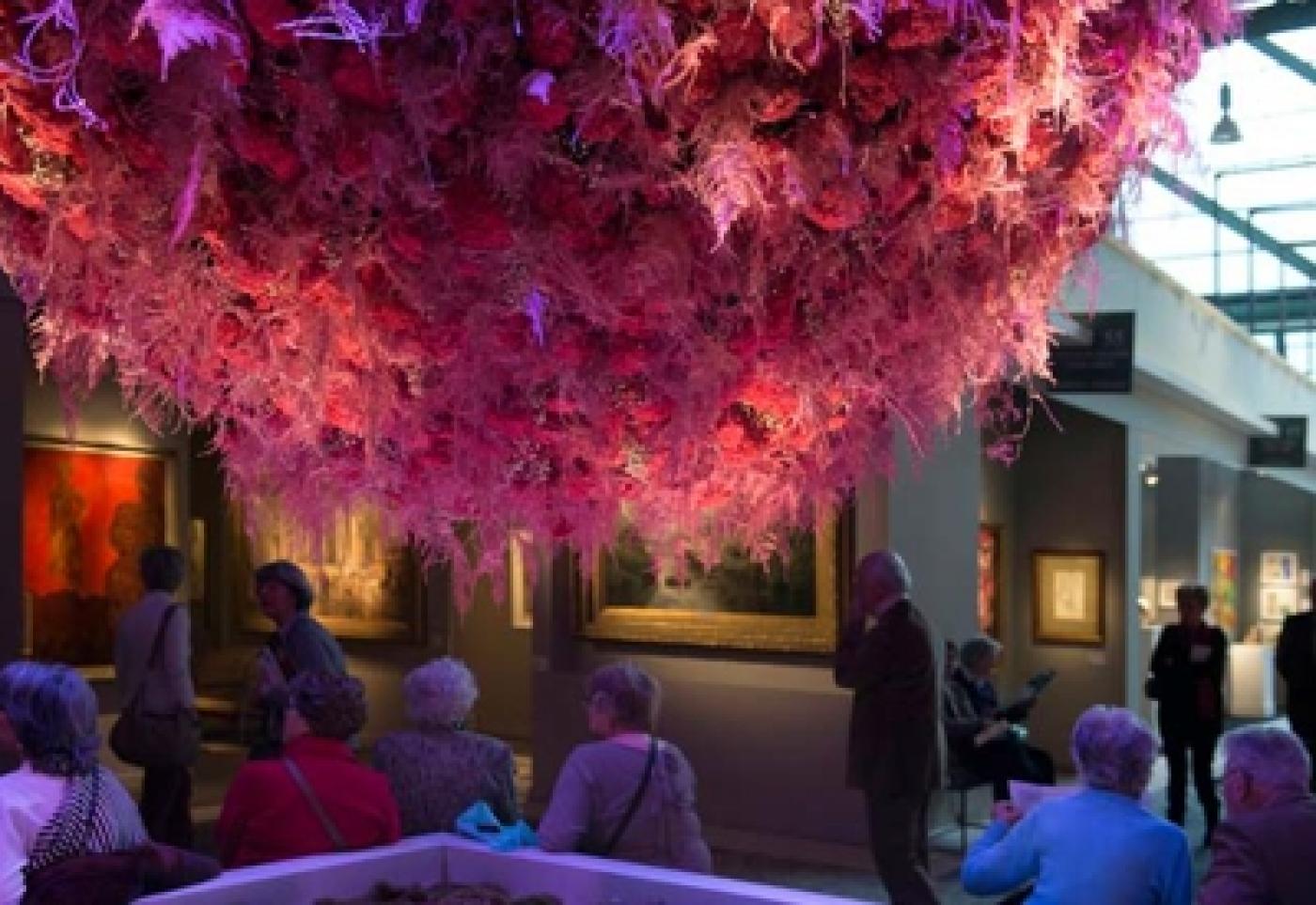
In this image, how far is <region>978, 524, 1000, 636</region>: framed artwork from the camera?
1207cm

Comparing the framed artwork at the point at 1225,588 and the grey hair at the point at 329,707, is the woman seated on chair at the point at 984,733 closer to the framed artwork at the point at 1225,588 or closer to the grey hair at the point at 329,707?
the grey hair at the point at 329,707

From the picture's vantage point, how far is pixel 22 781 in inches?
122

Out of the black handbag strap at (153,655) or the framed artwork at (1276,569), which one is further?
the framed artwork at (1276,569)

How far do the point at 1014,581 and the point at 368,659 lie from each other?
17.6 feet

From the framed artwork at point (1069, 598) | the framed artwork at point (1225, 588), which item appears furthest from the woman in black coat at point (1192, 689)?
the framed artwork at point (1225, 588)

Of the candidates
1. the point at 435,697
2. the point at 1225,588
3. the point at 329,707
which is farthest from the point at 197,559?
the point at 1225,588

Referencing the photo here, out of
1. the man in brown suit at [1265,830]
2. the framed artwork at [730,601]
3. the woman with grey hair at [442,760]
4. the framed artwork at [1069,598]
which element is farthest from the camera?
the framed artwork at [1069,598]

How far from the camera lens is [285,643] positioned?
546 cm

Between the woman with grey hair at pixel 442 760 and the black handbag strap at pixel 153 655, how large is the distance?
6.74 ft

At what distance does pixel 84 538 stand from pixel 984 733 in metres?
5.75

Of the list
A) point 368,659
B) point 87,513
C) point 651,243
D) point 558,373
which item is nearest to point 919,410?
point 558,373

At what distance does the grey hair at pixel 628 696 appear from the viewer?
380cm

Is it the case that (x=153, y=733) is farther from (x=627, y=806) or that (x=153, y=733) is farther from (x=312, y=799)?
(x=627, y=806)

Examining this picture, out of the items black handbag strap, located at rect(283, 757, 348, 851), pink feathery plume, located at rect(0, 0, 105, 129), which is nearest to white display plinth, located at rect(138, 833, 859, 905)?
black handbag strap, located at rect(283, 757, 348, 851)
